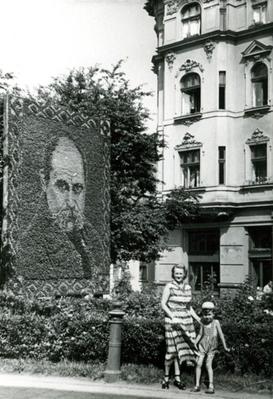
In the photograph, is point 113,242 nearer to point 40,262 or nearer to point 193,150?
point 40,262

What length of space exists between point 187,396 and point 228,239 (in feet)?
49.4

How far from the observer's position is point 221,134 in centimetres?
2244

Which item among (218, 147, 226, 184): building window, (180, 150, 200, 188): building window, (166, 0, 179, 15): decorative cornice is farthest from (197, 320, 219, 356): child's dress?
(166, 0, 179, 15): decorative cornice

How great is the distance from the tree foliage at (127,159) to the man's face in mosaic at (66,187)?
2.88 meters

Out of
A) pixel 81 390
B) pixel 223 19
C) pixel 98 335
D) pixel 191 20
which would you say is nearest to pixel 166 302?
pixel 81 390

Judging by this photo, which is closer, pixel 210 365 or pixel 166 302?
pixel 210 365

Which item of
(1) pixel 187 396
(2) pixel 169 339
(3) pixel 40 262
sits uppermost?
(3) pixel 40 262

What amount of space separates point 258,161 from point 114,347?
15075 mm

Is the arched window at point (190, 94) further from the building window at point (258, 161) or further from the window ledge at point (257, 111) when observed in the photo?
the building window at point (258, 161)

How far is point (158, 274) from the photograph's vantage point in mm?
24172

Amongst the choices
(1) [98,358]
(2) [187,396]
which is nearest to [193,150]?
(1) [98,358]

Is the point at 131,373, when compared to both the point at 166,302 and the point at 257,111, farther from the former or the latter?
the point at 257,111

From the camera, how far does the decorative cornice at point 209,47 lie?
22.6 m

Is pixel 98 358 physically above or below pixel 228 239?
below
